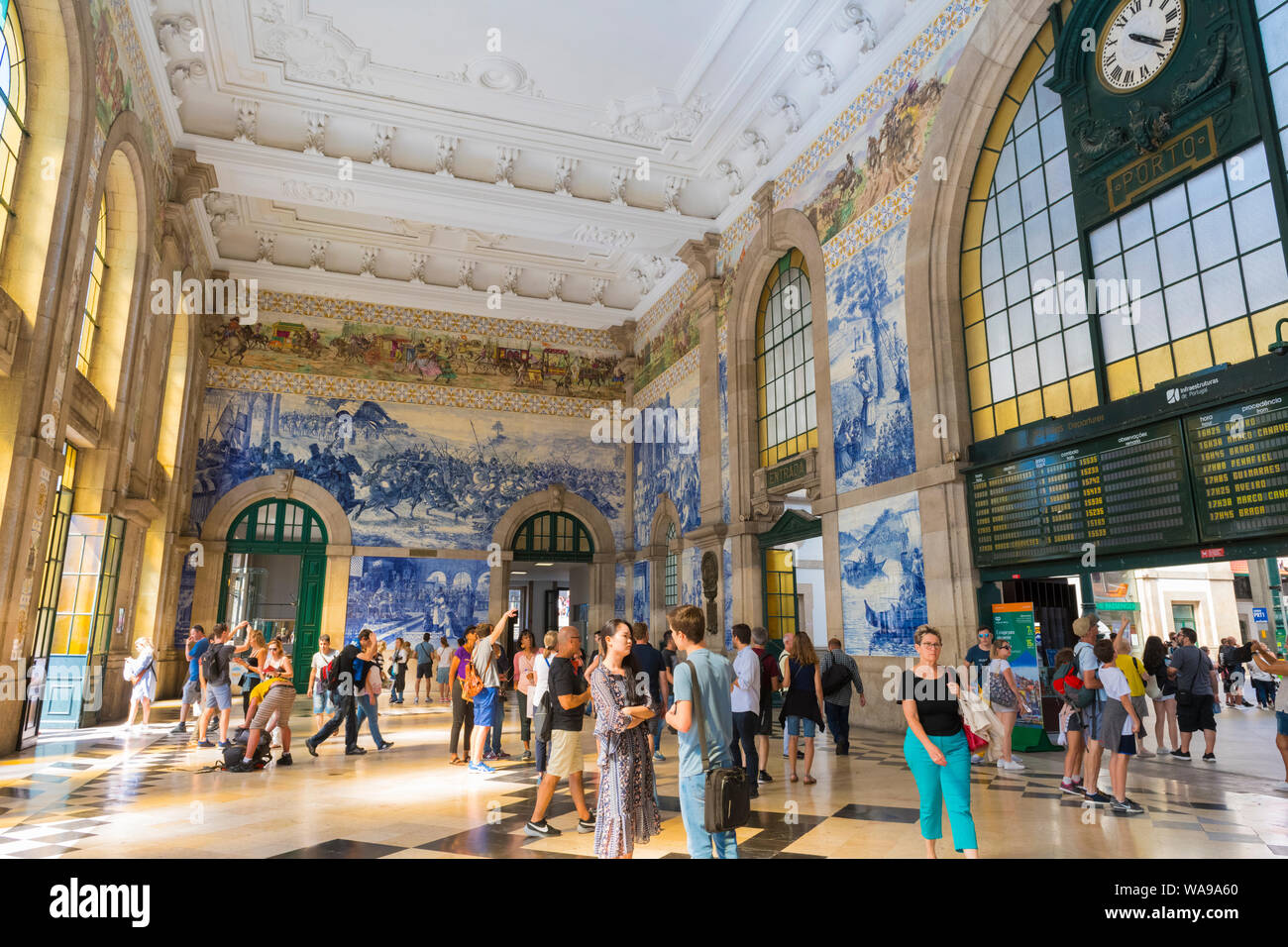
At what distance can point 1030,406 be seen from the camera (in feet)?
29.5

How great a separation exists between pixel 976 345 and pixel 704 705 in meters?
7.81

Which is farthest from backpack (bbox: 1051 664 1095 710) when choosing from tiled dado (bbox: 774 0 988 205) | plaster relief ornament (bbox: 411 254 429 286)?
plaster relief ornament (bbox: 411 254 429 286)

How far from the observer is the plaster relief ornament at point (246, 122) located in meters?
13.2

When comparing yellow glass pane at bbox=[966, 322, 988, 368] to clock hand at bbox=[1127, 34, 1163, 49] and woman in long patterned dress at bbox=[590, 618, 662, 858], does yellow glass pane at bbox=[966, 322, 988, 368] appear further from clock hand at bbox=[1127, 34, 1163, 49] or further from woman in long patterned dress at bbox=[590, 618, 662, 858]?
woman in long patterned dress at bbox=[590, 618, 662, 858]

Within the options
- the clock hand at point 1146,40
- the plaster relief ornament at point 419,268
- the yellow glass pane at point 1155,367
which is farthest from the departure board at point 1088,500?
the plaster relief ornament at point 419,268

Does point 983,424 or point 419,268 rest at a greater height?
point 419,268

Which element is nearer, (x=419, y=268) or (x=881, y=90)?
(x=881, y=90)

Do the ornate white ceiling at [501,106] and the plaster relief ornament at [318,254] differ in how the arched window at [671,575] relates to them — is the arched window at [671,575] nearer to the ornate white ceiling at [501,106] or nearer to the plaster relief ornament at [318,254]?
the ornate white ceiling at [501,106]

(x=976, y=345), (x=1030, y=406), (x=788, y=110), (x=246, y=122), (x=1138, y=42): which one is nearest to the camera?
(x=1138, y=42)

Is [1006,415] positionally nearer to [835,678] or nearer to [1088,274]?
[1088,274]

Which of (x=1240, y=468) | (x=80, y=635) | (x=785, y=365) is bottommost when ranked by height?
(x=80, y=635)

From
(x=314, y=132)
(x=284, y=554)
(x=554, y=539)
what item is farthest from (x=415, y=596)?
(x=314, y=132)

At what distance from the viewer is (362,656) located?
9.22 meters
